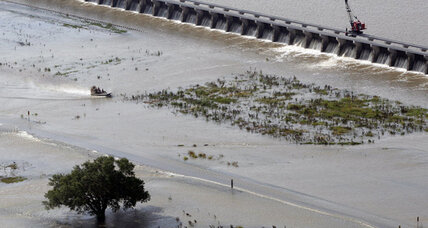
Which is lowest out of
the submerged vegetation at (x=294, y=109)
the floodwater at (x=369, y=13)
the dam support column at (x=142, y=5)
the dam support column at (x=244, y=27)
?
the submerged vegetation at (x=294, y=109)

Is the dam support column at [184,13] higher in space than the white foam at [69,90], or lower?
higher

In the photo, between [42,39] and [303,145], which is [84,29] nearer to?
[42,39]

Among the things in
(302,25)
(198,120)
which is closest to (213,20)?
(302,25)

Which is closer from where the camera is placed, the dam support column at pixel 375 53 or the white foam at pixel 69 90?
the white foam at pixel 69 90

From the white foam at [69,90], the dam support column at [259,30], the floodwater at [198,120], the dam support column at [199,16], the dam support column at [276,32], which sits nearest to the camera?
the floodwater at [198,120]

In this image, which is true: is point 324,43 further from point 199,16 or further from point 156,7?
point 156,7

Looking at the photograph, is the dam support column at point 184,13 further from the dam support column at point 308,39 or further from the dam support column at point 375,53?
the dam support column at point 375,53

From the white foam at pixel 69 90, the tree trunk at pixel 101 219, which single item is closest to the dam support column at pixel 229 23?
the white foam at pixel 69 90
